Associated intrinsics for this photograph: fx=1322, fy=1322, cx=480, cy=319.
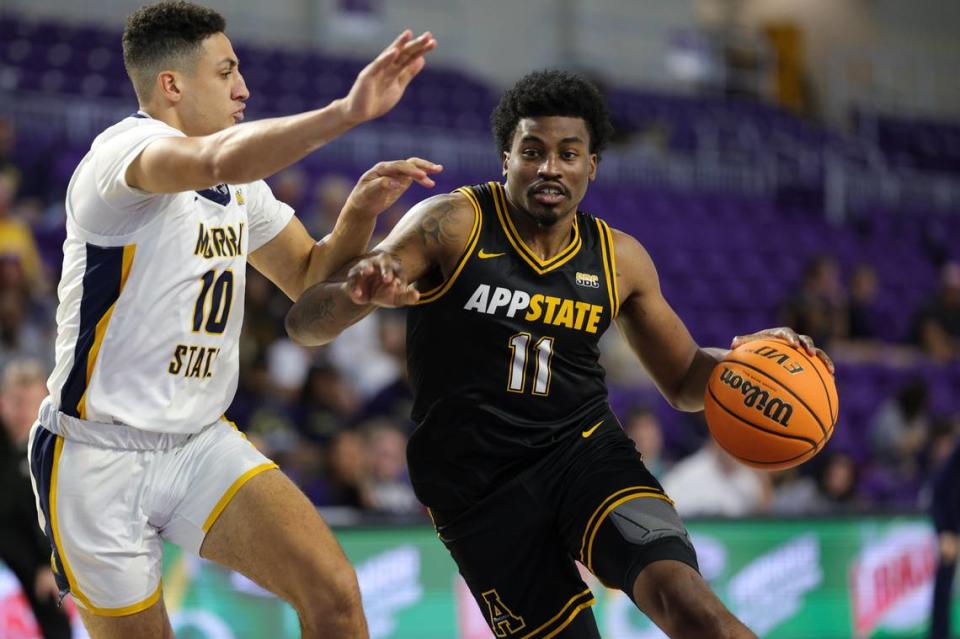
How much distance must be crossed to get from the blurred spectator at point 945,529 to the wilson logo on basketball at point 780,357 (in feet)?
14.0

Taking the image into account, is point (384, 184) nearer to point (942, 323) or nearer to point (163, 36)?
point (163, 36)

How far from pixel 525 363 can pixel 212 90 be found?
4.18 ft

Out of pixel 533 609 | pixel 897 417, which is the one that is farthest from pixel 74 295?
pixel 897 417

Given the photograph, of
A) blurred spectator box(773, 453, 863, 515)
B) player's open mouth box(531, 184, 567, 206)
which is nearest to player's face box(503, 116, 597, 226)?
player's open mouth box(531, 184, 567, 206)

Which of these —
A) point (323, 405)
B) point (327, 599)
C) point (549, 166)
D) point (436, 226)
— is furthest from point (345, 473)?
point (327, 599)

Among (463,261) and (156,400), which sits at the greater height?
(463,261)

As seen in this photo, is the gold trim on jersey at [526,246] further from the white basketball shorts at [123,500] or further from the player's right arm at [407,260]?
the white basketball shorts at [123,500]

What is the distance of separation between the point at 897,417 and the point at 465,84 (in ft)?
Result: 22.1

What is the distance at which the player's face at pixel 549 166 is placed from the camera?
13.7 feet

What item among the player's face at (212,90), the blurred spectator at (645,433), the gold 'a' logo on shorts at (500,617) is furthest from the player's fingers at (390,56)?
the blurred spectator at (645,433)

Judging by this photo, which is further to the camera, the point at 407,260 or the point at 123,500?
the point at 407,260

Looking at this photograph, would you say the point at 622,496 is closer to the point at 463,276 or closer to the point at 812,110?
the point at 463,276

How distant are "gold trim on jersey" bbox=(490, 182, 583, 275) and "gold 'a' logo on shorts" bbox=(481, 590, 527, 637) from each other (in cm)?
105

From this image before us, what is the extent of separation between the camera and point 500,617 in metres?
4.24
